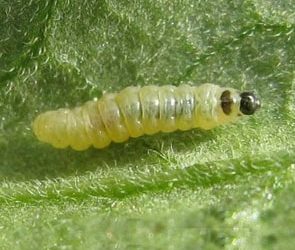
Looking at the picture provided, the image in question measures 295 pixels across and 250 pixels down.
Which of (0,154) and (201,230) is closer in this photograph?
(201,230)

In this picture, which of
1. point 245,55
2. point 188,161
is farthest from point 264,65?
point 188,161

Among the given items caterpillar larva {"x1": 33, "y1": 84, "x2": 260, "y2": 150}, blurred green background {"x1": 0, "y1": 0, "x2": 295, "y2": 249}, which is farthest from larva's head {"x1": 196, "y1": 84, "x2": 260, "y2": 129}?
blurred green background {"x1": 0, "y1": 0, "x2": 295, "y2": 249}

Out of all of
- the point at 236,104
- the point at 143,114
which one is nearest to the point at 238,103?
the point at 236,104

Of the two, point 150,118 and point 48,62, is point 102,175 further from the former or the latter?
point 48,62

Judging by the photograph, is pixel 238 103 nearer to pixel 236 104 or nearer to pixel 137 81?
pixel 236 104

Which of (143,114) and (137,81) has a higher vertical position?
(137,81)
